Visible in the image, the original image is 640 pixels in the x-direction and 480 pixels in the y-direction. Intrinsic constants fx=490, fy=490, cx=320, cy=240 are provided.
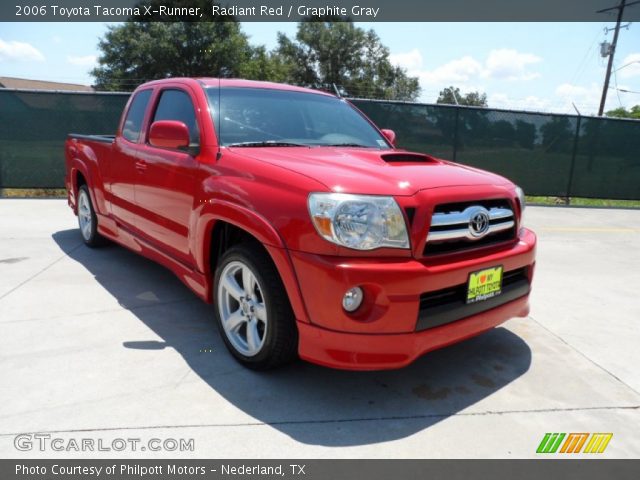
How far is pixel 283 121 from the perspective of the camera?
360 centimetres

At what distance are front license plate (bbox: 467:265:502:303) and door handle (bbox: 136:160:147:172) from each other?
2.70 meters

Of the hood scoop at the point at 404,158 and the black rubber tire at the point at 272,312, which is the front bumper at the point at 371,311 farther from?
the hood scoop at the point at 404,158

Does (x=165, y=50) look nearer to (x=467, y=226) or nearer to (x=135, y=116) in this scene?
(x=135, y=116)

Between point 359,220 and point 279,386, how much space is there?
3.61ft

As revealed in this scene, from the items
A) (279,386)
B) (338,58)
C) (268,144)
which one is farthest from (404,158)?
(338,58)

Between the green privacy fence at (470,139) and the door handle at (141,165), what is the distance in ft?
19.7

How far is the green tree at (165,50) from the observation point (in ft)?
99.5

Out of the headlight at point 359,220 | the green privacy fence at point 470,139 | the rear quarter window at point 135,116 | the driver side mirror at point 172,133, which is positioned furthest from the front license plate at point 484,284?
the green privacy fence at point 470,139

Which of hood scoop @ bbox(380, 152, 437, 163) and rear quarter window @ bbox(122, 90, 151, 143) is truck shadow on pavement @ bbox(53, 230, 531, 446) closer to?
hood scoop @ bbox(380, 152, 437, 163)

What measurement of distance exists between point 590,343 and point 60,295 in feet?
13.7

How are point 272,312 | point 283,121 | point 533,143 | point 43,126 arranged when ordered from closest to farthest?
point 272,312 → point 283,121 → point 43,126 → point 533,143

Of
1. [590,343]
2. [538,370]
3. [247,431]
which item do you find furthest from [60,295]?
[590,343]
